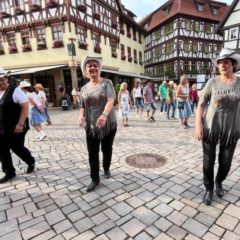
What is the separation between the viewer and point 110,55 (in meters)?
22.5

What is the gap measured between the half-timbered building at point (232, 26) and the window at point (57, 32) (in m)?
15.4

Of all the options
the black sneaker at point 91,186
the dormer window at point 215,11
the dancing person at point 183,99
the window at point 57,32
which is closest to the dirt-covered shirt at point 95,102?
the black sneaker at point 91,186

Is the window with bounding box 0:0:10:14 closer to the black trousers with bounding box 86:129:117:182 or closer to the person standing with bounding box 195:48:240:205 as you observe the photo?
the black trousers with bounding box 86:129:117:182

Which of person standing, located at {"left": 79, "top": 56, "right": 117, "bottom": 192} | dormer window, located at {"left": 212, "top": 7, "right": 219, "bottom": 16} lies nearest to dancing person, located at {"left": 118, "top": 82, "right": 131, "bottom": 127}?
person standing, located at {"left": 79, "top": 56, "right": 117, "bottom": 192}

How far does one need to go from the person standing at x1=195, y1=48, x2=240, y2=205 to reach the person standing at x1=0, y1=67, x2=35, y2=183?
264 centimetres

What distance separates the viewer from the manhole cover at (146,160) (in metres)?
4.13

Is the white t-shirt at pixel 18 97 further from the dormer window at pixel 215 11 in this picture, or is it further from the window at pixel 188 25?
the dormer window at pixel 215 11

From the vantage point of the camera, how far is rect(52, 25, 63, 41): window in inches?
669

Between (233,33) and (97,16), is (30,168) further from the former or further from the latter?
(233,33)

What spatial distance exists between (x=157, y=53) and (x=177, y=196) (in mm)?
33318

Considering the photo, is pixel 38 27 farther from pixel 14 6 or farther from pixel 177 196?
pixel 177 196

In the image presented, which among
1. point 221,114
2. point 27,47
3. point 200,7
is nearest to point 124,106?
point 221,114

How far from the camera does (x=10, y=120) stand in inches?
133

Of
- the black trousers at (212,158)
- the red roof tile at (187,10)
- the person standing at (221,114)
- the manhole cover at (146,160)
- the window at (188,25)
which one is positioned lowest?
the manhole cover at (146,160)
